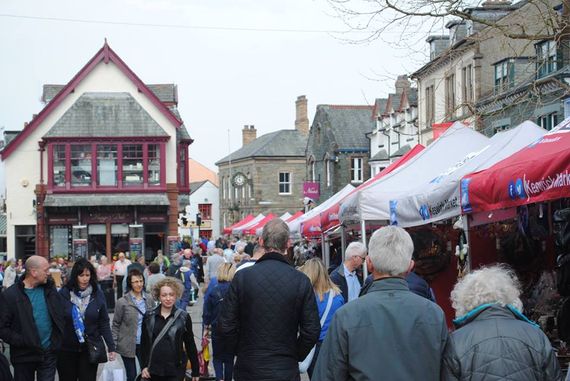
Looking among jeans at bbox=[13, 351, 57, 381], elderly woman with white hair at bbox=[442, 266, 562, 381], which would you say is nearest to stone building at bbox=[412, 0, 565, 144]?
jeans at bbox=[13, 351, 57, 381]

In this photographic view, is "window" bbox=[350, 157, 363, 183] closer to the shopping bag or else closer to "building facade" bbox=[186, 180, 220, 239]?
"building facade" bbox=[186, 180, 220, 239]

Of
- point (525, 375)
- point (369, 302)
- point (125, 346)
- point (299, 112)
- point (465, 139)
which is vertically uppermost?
point (299, 112)

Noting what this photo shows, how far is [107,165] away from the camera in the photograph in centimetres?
4272

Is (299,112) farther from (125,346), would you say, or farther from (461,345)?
(461,345)

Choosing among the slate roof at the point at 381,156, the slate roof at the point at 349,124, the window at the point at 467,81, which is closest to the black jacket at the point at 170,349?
the window at the point at 467,81

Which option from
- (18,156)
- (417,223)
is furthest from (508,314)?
(18,156)

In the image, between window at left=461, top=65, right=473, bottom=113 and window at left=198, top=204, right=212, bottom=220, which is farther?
window at left=198, top=204, right=212, bottom=220

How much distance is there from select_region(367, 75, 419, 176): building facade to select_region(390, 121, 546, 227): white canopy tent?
33.8 meters

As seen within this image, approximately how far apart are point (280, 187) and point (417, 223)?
2735 inches

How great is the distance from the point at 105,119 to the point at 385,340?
130ft

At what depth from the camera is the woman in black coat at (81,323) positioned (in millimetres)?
9586

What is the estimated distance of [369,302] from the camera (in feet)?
15.4

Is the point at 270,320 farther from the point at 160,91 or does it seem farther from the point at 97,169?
the point at 160,91

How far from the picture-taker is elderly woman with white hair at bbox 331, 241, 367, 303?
34.1ft
